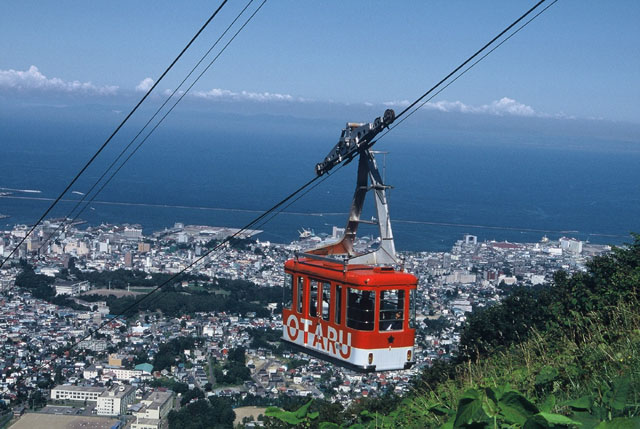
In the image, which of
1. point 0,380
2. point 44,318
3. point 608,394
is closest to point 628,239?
point 44,318

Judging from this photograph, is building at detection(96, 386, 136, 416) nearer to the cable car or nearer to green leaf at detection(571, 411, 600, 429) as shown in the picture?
the cable car

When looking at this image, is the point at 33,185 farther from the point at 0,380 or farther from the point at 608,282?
the point at 608,282

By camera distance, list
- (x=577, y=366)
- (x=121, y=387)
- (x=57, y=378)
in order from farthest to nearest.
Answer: (x=57, y=378), (x=121, y=387), (x=577, y=366)

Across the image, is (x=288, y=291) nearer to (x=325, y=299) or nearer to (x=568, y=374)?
(x=325, y=299)

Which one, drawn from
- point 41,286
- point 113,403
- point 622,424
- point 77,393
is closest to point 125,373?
point 77,393

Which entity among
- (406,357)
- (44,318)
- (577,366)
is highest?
(577,366)

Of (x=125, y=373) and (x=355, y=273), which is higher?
(x=355, y=273)
